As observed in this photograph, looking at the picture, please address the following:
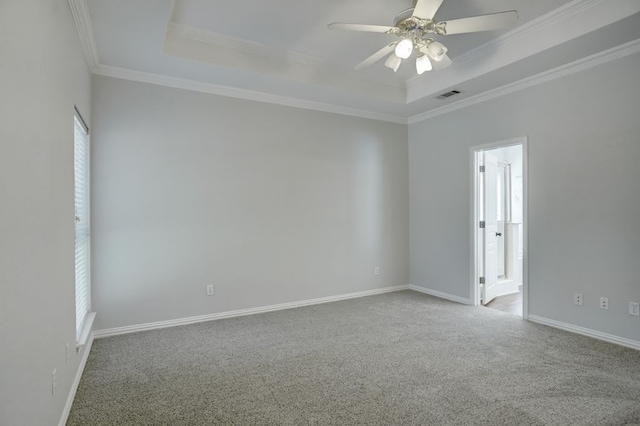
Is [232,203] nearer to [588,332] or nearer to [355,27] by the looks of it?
[355,27]

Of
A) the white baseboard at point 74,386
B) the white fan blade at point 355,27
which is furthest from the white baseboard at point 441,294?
the white baseboard at point 74,386

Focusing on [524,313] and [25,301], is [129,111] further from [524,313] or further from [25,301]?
[524,313]

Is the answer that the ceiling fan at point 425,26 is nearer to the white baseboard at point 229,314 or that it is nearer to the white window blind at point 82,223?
the white window blind at point 82,223

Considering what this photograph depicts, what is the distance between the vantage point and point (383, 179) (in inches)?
210

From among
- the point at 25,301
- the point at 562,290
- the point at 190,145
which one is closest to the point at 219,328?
the point at 190,145

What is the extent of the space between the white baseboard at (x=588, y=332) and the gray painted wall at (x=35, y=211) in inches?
167

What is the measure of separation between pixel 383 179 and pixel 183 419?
4.05 meters

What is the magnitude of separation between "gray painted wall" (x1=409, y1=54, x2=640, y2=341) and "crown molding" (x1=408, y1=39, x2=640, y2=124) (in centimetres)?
5

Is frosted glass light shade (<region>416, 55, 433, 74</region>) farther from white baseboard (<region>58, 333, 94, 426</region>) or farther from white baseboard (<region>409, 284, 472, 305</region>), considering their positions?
white baseboard (<region>58, 333, 94, 426</region>)

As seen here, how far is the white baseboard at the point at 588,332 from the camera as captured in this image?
314cm

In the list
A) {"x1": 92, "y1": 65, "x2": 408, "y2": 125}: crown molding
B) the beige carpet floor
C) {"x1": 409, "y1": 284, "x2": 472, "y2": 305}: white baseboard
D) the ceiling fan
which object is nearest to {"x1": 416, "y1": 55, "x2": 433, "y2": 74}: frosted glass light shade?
the ceiling fan

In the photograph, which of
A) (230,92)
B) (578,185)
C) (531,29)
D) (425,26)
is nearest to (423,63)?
(425,26)

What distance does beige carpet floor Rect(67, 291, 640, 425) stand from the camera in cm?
216

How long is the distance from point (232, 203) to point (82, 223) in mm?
1504
